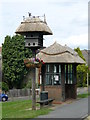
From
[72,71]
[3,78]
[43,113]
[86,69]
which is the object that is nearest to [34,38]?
[43,113]

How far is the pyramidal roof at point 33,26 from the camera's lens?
1966 centimetres

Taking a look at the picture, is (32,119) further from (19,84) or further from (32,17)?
(19,84)

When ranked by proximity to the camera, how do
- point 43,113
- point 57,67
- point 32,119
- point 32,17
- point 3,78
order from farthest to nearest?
point 3,78, point 57,67, point 32,17, point 43,113, point 32,119

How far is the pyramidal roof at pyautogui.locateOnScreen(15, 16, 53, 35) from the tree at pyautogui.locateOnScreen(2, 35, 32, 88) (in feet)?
101

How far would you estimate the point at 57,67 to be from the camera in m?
24.6

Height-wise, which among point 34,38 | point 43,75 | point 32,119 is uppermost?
point 34,38

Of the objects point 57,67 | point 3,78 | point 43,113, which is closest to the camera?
point 43,113

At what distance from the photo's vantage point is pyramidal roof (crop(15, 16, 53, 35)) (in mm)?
19656

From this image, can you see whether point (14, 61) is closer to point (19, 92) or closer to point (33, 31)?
point (19, 92)

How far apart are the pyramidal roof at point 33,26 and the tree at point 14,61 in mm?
30812

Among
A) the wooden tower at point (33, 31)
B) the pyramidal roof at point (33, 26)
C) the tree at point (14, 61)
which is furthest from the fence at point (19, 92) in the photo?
the pyramidal roof at point (33, 26)

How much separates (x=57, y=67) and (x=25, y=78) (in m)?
29.3

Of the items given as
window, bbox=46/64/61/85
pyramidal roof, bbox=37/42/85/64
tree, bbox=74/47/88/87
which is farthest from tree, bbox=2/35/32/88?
window, bbox=46/64/61/85

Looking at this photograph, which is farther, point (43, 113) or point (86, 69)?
point (86, 69)
